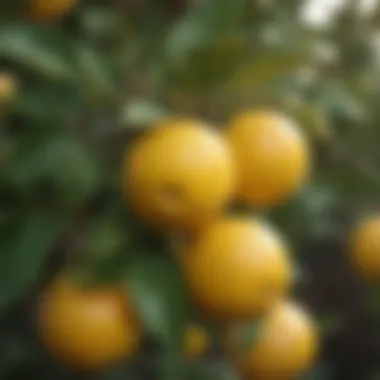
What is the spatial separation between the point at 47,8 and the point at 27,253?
18cm

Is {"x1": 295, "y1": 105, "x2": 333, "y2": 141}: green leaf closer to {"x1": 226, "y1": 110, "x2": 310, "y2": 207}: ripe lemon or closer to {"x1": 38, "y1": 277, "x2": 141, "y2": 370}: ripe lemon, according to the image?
{"x1": 226, "y1": 110, "x2": 310, "y2": 207}: ripe lemon

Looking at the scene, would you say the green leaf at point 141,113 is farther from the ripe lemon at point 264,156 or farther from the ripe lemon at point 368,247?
the ripe lemon at point 368,247

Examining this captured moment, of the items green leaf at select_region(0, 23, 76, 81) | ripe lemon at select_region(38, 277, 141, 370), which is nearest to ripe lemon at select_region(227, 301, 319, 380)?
ripe lemon at select_region(38, 277, 141, 370)

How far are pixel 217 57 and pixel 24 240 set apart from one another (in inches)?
7.0

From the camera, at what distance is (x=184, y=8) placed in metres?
0.76

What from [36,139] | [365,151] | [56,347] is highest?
[365,151]

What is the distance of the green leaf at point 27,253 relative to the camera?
634 mm

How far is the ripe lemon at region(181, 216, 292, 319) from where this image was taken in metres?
0.61

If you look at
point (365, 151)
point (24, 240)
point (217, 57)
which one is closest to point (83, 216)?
point (24, 240)

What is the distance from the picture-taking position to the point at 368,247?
0.89 m

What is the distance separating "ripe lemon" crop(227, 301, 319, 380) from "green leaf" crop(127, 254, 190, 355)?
0.13m

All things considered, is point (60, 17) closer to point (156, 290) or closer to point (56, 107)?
point (56, 107)

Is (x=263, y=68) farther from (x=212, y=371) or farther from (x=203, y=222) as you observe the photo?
(x=212, y=371)

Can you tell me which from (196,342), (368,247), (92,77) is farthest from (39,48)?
(368,247)
